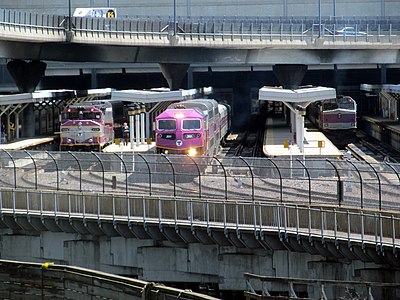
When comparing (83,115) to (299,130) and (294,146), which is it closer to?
(294,146)

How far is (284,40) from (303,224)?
153 feet

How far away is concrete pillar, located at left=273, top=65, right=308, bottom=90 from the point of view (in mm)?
83125

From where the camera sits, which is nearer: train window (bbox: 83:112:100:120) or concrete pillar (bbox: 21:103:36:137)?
train window (bbox: 83:112:100:120)

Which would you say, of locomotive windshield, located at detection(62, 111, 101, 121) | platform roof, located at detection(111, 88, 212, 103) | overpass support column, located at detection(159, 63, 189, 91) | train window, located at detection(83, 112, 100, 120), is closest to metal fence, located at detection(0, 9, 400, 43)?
overpass support column, located at detection(159, 63, 189, 91)

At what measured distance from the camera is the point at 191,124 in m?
53.0

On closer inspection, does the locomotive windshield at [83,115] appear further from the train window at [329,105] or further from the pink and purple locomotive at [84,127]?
the train window at [329,105]

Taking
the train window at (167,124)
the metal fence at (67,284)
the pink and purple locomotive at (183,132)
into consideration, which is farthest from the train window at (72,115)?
the metal fence at (67,284)

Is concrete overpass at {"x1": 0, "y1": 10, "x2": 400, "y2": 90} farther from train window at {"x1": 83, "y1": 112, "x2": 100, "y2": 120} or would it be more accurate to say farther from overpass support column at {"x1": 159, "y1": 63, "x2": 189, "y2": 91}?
train window at {"x1": 83, "y1": 112, "x2": 100, "y2": 120}

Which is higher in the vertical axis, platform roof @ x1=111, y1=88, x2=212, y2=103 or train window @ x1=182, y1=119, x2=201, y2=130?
platform roof @ x1=111, y1=88, x2=212, y2=103

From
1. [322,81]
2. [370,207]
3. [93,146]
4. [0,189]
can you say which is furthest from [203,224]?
[322,81]

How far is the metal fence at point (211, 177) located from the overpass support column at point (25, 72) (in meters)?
34.7

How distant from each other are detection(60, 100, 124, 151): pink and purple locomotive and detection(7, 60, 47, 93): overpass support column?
40.3 feet

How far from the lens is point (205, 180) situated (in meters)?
37.9

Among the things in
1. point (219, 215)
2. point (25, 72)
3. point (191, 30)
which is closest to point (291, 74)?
point (191, 30)
